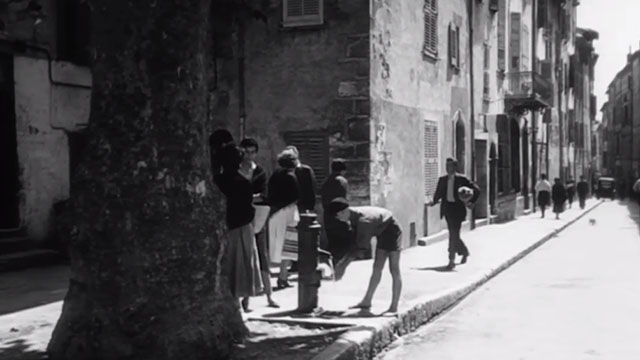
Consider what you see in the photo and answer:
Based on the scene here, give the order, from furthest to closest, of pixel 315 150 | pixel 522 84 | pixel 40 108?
pixel 522 84
pixel 315 150
pixel 40 108

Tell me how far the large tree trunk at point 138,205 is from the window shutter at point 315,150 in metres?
7.83

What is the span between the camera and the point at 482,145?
23.4 metres

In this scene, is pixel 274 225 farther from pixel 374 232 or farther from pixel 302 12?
pixel 302 12

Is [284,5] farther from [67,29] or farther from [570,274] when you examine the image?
[570,274]

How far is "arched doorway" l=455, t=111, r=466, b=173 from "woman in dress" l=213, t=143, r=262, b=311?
Result: 43.0 ft

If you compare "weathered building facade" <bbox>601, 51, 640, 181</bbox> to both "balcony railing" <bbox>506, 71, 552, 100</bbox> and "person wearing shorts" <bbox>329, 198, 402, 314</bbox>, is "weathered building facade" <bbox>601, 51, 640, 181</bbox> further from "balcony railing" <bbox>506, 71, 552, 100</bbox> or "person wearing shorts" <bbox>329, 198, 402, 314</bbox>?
"person wearing shorts" <bbox>329, 198, 402, 314</bbox>

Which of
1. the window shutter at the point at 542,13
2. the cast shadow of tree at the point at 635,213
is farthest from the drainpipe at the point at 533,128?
the cast shadow of tree at the point at 635,213

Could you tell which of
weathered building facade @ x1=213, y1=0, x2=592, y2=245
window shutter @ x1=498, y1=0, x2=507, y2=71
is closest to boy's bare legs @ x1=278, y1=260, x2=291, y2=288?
weathered building facade @ x1=213, y1=0, x2=592, y2=245

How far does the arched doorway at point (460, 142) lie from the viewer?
66.3 ft

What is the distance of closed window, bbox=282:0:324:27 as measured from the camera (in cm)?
1394

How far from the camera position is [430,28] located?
17.4m

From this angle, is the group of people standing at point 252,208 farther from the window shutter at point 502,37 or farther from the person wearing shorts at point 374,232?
the window shutter at point 502,37

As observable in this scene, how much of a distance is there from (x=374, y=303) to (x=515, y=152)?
69.9 feet

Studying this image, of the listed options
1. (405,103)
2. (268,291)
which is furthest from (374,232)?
(405,103)
